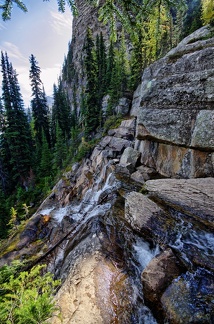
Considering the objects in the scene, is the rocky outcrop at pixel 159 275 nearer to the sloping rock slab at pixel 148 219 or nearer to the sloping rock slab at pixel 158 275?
the sloping rock slab at pixel 158 275

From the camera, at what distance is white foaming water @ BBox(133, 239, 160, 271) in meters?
5.37

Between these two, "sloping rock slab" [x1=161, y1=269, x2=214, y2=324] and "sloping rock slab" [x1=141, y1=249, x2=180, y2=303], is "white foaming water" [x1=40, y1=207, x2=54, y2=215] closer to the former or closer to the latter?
"sloping rock slab" [x1=141, y1=249, x2=180, y2=303]

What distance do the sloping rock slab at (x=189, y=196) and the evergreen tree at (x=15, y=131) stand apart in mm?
25967

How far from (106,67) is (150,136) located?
2797 cm

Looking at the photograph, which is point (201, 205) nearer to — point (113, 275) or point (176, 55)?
point (113, 275)

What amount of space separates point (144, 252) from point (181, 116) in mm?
7484

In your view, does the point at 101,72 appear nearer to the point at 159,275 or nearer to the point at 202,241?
the point at 202,241

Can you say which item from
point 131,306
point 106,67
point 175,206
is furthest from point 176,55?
point 106,67

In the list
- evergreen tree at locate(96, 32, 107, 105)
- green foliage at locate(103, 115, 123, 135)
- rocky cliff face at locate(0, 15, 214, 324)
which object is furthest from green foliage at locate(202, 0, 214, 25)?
evergreen tree at locate(96, 32, 107, 105)

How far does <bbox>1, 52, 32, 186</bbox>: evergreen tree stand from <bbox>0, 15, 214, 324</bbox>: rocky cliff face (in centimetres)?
1707

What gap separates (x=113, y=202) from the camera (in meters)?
9.32

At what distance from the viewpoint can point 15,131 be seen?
1151 inches

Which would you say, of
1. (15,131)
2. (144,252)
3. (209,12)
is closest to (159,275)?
(144,252)

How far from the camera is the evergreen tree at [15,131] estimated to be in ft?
92.7
